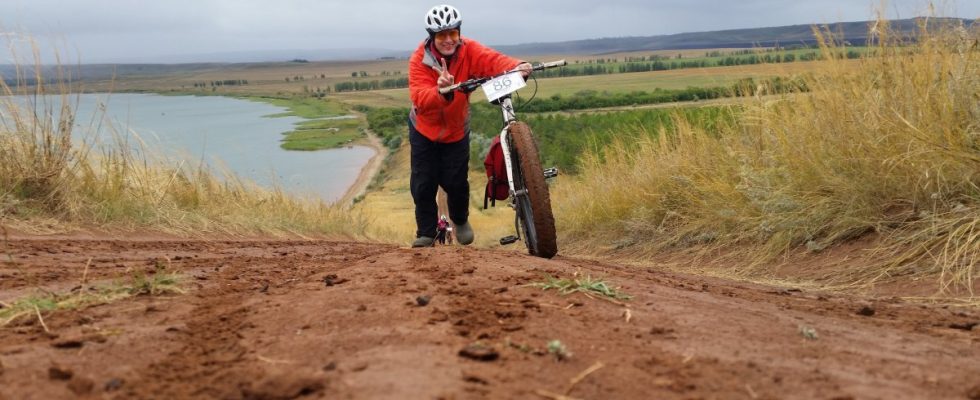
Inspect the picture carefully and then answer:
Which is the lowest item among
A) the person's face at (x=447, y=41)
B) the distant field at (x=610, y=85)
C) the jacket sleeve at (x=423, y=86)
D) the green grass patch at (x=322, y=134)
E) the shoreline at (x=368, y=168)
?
the shoreline at (x=368, y=168)

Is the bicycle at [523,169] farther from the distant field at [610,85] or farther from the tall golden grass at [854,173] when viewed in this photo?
the distant field at [610,85]

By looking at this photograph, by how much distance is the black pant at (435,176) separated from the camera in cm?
787

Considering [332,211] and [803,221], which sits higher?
[803,221]

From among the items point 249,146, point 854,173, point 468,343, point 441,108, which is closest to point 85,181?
point 441,108

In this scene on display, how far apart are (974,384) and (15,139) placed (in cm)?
838

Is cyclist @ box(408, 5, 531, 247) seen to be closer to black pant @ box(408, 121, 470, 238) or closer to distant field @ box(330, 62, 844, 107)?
black pant @ box(408, 121, 470, 238)

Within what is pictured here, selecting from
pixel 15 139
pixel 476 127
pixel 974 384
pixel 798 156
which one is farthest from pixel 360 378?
pixel 476 127

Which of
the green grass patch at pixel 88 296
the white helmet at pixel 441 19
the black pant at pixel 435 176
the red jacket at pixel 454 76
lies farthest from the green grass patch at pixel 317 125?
the green grass patch at pixel 88 296

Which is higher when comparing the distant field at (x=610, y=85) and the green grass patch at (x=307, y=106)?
the distant field at (x=610, y=85)

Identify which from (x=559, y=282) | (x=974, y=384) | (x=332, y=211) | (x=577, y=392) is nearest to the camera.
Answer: (x=577, y=392)

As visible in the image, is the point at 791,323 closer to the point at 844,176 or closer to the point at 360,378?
the point at 360,378

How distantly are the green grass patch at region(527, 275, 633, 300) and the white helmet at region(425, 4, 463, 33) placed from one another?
11.1 ft

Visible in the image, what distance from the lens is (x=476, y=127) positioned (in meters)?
44.1

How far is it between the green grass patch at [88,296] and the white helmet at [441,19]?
3.26 m
